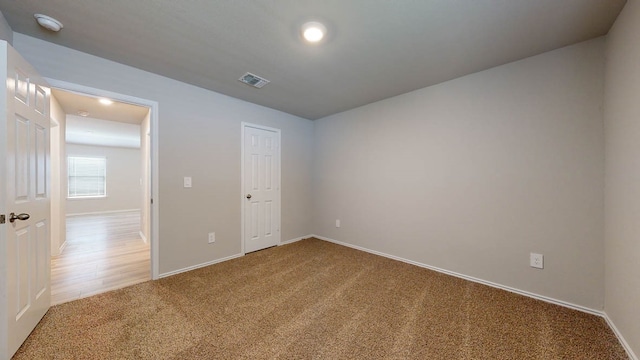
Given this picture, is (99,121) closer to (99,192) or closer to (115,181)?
(115,181)

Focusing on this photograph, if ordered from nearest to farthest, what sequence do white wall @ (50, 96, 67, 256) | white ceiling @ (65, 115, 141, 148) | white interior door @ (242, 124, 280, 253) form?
white wall @ (50, 96, 67, 256), white interior door @ (242, 124, 280, 253), white ceiling @ (65, 115, 141, 148)

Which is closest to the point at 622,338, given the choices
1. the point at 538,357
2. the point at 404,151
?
the point at 538,357

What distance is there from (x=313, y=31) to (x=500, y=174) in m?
2.31

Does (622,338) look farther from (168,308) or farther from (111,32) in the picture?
(111,32)

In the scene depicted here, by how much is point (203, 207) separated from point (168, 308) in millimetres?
1276

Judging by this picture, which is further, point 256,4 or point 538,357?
point 256,4

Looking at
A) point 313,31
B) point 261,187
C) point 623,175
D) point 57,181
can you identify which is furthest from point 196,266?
point 623,175

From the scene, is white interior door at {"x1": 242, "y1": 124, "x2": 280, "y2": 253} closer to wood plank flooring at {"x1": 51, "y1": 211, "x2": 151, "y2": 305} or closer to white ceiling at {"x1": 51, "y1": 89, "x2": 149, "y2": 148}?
wood plank flooring at {"x1": 51, "y1": 211, "x2": 151, "y2": 305}

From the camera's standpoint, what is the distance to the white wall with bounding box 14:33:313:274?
2193 millimetres

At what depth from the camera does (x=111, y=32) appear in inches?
74.5

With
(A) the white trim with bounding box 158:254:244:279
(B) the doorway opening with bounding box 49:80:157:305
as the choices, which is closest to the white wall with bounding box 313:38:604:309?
(A) the white trim with bounding box 158:254:244:279

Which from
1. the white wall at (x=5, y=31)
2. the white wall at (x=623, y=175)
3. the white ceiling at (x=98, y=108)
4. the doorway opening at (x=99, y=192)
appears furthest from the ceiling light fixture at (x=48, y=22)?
the white wall at (x=623, y=175)

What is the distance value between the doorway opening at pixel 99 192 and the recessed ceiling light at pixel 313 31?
1.97m

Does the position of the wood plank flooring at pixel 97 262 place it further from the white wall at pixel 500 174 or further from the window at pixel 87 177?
the white wall at pixel 500 174
